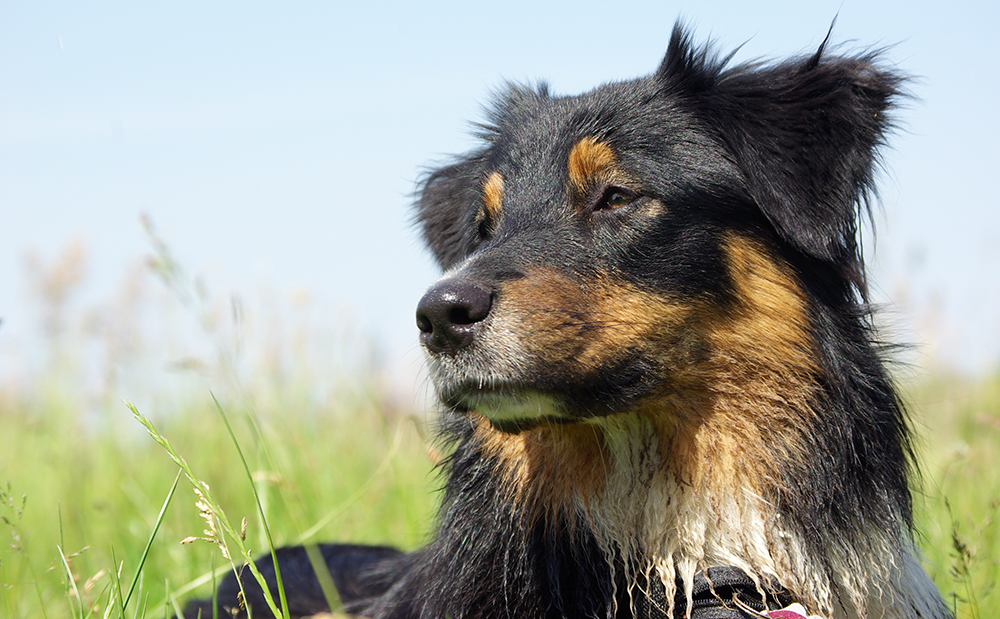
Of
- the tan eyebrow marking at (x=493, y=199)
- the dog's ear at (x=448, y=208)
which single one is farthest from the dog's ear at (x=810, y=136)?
the dog's ear at (x=448, y=208)

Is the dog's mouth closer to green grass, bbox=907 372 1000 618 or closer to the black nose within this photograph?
the black nose

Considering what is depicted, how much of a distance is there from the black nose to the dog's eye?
60 centimetres

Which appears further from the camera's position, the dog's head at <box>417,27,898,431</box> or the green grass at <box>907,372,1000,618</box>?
the green grass at <box>907,372,1000,618</box>

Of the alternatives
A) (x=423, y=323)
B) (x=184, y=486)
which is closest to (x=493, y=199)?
(x=423, y=323)

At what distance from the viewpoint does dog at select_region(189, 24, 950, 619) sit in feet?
7.99

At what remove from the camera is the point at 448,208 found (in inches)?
139

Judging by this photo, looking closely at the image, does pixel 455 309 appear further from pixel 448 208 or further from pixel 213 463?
pixel 213 463

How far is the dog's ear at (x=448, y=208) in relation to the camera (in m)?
3.38

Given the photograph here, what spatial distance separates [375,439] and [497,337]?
167 inches

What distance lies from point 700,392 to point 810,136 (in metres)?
0.89

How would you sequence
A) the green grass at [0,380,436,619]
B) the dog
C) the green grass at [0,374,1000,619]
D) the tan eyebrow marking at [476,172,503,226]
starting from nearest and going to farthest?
the dog
the tan eyebrow marking at [476,172,503,226]
the green grass at [0,374,1000,619]
the green grass at [0,380,436,619]

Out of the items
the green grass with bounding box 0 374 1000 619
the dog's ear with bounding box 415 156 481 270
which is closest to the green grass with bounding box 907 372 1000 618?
the green grass with bounding box 0 374 1000 619

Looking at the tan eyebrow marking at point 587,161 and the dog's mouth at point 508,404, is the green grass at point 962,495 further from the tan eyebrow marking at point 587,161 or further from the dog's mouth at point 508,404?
the tan eyebrow marking at point 587,161

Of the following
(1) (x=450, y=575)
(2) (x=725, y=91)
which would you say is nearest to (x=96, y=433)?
(1) (x=450, y=575)
